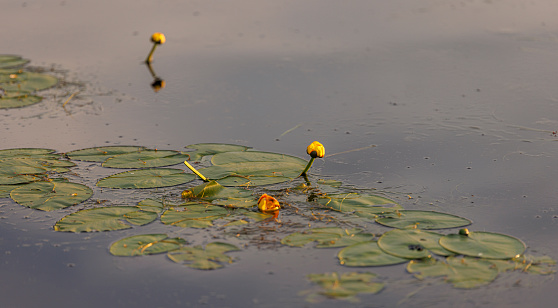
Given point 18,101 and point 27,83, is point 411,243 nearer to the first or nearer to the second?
point 18,101

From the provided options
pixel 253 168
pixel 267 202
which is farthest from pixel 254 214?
pixel 253 168

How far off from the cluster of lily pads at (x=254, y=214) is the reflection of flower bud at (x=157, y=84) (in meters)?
1.68

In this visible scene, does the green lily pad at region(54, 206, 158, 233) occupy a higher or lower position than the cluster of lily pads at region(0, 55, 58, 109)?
lower

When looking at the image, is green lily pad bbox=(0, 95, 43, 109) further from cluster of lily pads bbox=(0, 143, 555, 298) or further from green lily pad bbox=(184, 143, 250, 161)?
green lily pad bbox=(184, 143, 250, 161)

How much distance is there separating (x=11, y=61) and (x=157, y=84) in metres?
1.91

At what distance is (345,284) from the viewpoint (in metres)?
3.27

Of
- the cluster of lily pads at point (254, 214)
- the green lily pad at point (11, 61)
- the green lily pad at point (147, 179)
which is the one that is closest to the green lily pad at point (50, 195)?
the cluster of lily pads at point (254, 214)

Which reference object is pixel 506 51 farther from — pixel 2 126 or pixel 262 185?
pixel 2 126

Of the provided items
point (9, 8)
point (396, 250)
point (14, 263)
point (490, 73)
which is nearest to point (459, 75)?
point (490, 73)

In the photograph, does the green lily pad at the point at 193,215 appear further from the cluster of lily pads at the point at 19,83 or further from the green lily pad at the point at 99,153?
the cluster of lily pads at the point at 19,83

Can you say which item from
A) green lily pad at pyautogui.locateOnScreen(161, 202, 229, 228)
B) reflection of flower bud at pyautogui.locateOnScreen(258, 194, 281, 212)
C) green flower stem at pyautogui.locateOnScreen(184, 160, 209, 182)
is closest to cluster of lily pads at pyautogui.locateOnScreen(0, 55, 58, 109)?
green flower stem at pyautogui.locateOnScreen(184, 160, 209, 182)

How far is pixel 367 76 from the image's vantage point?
673cm

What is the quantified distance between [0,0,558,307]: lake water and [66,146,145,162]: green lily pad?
0.20 m

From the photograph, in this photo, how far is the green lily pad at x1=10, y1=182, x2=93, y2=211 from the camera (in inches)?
166
